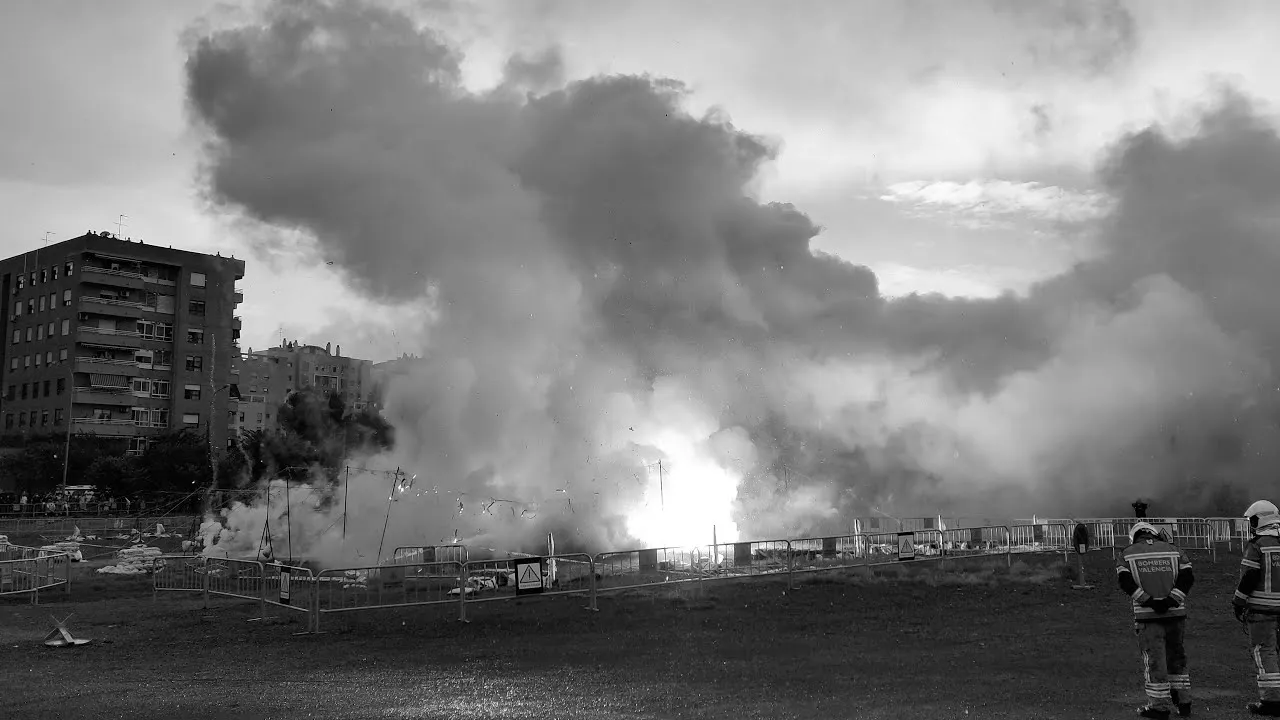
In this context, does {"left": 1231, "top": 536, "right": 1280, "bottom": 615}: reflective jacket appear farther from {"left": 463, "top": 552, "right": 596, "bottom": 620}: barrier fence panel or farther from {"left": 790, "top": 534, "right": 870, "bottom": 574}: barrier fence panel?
{"left": 790, "top": 534, "right": 870, "bottom": 574}: barrier fence panel

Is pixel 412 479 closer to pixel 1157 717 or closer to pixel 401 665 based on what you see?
pixel 401 665

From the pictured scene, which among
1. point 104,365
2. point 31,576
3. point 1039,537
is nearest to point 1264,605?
point 1039,537

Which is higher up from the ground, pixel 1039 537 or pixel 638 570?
pixel 1039 537

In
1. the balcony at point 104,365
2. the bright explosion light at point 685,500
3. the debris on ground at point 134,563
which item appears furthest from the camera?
the balcony at point 104,365

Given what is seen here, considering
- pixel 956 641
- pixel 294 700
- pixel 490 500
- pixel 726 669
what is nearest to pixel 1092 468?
pixel 490 500

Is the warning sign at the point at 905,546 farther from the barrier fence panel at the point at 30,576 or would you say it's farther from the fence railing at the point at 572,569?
the barrier fence panel at the point at 30,576

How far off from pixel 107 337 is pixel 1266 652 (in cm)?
9788

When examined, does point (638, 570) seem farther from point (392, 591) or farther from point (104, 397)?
point (104, 397)

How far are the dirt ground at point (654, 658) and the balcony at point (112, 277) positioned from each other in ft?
251

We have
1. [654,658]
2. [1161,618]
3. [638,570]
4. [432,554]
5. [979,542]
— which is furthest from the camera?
[979,542]

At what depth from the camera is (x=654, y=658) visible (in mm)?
15172

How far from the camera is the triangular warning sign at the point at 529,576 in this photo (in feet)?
69.8

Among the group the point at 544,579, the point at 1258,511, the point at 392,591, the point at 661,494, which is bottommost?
the point at 392,591

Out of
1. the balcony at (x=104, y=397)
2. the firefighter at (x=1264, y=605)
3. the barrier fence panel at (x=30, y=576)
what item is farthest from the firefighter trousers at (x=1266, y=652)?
the balcony at (x=104, y=397)
